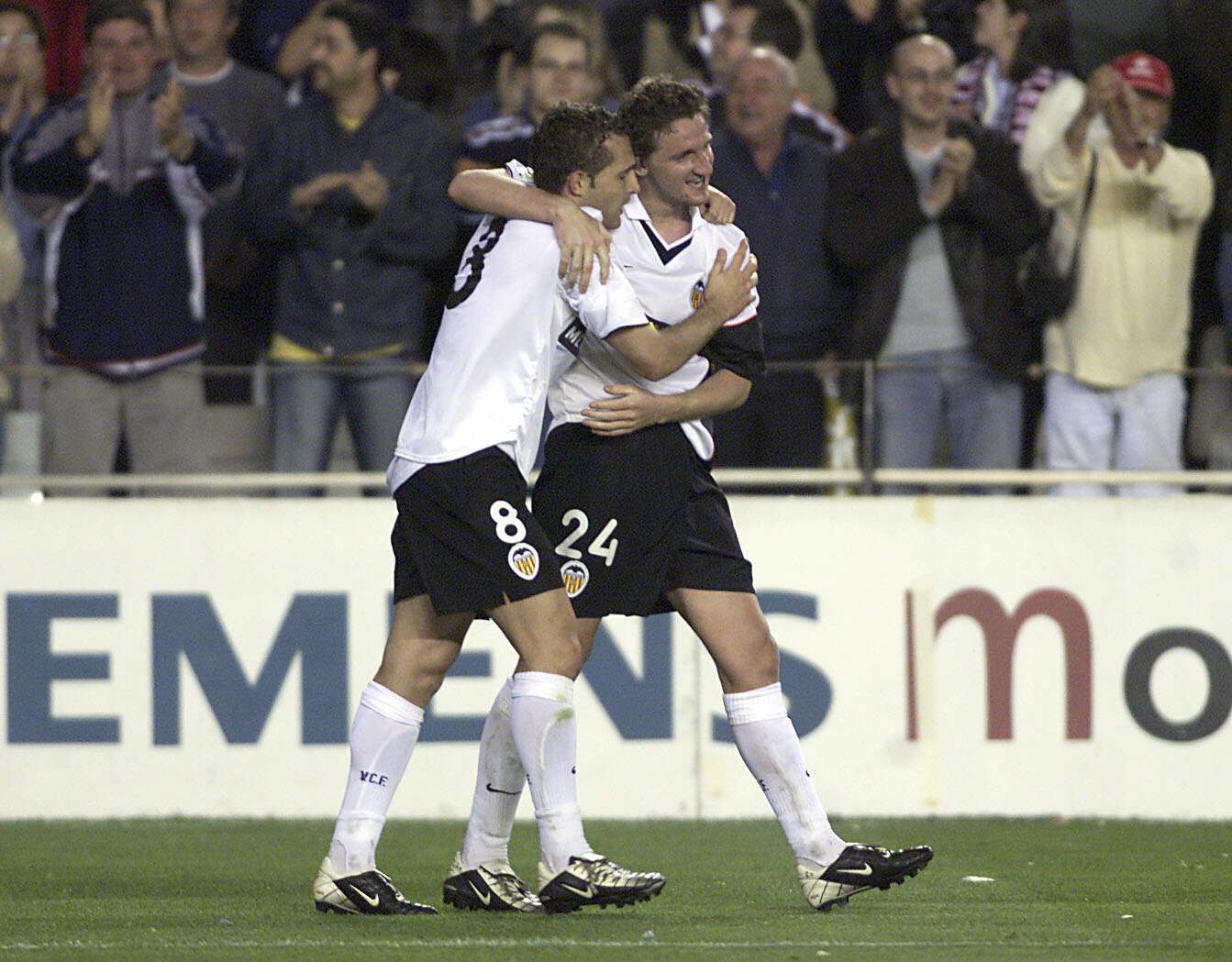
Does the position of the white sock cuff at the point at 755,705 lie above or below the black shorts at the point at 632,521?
below

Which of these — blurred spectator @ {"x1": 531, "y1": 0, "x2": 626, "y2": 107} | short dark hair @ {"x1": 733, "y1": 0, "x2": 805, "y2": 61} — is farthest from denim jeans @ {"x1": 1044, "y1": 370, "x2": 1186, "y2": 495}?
blurred spectator @ {"x1": 531, "y1": 0, "x2": 626, "y2": 107}

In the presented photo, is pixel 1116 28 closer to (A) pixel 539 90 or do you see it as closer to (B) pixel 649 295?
(A) pixel 539 90

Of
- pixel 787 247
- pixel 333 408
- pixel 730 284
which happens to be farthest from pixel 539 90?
pixel 730 284

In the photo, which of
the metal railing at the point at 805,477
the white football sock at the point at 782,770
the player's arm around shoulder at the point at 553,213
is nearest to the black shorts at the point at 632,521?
the white football sock at the point at 782,770

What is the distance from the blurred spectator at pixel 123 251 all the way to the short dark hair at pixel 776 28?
263 cm

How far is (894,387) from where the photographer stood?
9.27 metres

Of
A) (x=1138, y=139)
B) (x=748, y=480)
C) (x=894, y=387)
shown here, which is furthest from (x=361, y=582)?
(x=1138, y=139)

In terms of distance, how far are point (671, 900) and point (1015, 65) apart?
18.0 feet

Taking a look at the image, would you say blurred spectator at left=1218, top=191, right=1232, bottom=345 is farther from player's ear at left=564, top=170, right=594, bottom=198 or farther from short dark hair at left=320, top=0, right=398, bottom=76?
player's ear at left=564, top=170, right=594, bottom=198

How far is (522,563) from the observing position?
5.85 m

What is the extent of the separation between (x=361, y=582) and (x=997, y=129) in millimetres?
3662

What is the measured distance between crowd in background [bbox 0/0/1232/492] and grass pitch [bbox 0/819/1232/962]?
5.55 ft

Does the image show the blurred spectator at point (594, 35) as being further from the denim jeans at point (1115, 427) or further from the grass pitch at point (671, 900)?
the grass pitch at point (671, 900)

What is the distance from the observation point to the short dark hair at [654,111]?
6121 millimetres
